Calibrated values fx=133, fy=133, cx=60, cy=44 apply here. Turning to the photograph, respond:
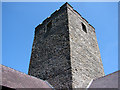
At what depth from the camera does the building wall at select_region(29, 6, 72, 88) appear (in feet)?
19.4

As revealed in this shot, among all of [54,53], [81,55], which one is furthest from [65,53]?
[81,55]

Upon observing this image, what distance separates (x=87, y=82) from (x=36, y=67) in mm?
2920

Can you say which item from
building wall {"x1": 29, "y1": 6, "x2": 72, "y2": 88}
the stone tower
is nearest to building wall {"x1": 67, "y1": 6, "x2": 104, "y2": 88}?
the stone tower

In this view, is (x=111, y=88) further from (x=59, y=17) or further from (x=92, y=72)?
(x=59, y=17)

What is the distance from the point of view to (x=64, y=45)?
684 centimetres

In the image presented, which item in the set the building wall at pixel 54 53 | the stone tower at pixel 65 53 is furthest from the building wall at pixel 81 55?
the building wall at pixel 54 53

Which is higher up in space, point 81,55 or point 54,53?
point 54,53

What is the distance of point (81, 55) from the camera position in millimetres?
6914

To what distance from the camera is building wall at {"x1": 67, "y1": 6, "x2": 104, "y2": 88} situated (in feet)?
19.4

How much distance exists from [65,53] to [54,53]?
2.60ft

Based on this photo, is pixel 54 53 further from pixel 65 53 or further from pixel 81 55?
pixel 81 55

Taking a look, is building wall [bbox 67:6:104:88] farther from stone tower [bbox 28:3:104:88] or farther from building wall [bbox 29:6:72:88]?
building wall [bbox 29:6:72:88]

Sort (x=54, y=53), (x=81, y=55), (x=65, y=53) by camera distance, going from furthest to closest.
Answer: (x=54, y=53) → (x=81, y=55) → (x=65, y=53)

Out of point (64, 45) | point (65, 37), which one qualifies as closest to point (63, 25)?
point (65, 37)
